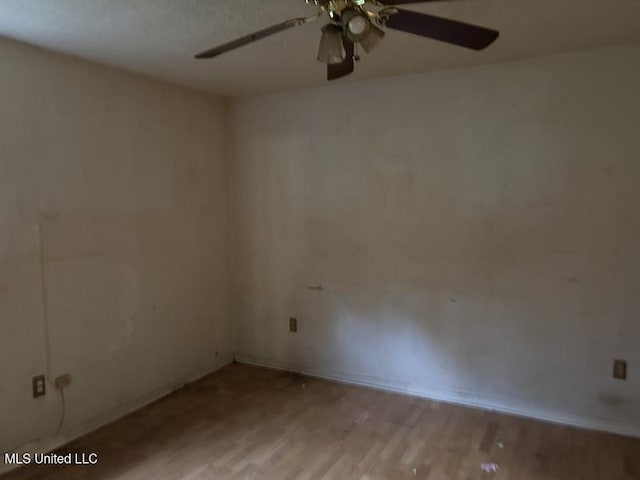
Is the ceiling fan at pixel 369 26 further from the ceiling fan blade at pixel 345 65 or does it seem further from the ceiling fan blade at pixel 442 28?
the ceiling fan blade at pixel 345 65

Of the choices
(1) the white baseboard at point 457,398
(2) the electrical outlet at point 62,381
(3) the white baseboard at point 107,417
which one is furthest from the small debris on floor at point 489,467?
(2) the electrical outlet at point 62,381

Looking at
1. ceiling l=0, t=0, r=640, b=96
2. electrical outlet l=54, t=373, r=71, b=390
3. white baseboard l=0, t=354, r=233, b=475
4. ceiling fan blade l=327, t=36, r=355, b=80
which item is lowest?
white baseboard l=0, t=354, r=233, b=475

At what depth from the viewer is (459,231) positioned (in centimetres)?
308

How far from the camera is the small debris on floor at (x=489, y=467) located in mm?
2371

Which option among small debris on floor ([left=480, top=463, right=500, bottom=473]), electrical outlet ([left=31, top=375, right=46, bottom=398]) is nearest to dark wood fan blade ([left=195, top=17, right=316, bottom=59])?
electrical outlet ([left=31, top=375, right=46, bottom=398])

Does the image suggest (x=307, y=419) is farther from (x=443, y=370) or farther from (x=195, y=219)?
(x=195, y=219)

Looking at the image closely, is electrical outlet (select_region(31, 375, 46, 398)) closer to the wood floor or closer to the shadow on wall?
the wood floor

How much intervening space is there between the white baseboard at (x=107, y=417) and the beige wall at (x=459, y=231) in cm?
56

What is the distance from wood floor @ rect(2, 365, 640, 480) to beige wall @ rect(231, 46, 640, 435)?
0.27 metres

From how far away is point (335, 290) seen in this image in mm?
3553

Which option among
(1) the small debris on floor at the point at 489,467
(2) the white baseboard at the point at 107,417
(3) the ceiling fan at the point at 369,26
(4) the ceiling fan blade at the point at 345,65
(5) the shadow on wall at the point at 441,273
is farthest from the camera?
(5) the shadow on wall at the point at 441,273

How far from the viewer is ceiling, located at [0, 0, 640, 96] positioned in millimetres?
2016

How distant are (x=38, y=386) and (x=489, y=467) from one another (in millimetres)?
2509

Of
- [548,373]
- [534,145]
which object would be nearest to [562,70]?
[534,145]
